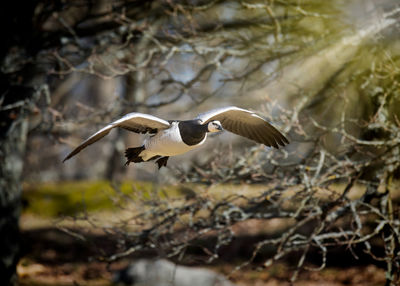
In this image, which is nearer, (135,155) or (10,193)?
(135,155)

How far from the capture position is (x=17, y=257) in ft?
26.3

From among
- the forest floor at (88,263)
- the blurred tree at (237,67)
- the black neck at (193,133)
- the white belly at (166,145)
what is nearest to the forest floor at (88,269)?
the forest floor at (88,263)

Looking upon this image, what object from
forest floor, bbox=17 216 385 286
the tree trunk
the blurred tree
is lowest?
forest floor, bbox=17 216 385 286

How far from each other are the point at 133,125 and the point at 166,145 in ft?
1.93

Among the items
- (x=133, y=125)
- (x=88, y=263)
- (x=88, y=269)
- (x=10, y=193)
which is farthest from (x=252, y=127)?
(x=88, y=263)

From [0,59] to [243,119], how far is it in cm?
557

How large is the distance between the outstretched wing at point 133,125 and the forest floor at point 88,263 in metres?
2.44

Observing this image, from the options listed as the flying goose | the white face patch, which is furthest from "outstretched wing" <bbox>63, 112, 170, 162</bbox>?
the white face patch

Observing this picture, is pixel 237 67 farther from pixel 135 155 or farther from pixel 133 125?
pixel 135 155

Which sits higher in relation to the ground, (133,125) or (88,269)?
(133,125)

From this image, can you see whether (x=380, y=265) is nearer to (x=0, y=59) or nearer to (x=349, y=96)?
(x=349, y=96)

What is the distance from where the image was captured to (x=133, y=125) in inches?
133

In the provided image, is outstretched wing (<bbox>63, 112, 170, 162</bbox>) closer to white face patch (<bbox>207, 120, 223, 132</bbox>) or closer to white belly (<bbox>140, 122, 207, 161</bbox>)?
white belly (<bbox>140, 122, 207, 161</bbox>)

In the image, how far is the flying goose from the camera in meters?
2.80
